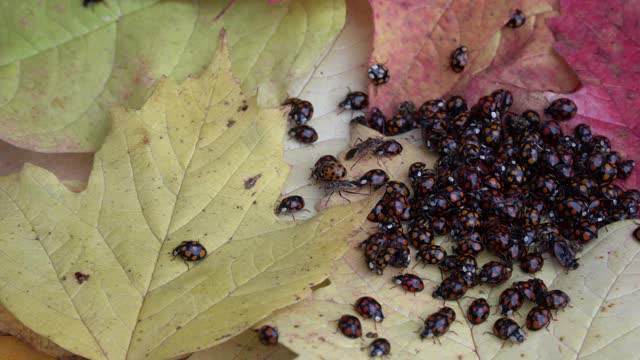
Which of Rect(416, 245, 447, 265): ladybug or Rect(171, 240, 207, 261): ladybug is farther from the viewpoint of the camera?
Rect(416, 245, 447, 265): ladybug

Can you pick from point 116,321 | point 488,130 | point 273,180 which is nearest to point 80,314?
point 116,321

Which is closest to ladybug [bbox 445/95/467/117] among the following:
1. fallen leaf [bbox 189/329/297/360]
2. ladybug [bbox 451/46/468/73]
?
ladybug [bbox 451/46/468/73]

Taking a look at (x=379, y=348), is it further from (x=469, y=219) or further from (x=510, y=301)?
(x=469, y=219)

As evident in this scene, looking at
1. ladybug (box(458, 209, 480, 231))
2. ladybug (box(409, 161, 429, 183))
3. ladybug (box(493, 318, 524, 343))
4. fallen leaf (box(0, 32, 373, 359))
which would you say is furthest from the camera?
ladybug (box(409, 161, 429, 183))

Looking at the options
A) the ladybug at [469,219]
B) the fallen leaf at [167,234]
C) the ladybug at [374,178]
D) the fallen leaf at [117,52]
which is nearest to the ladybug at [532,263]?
the ladybug at [469,219]

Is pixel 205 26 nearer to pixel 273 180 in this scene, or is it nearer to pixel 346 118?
pixel 346 118

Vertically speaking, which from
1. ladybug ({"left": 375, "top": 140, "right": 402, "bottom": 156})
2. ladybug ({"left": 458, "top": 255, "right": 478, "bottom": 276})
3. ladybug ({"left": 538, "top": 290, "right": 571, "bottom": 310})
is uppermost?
ladybug ({"left": 375, "top": 140, "right": 402, "bottom": 156})

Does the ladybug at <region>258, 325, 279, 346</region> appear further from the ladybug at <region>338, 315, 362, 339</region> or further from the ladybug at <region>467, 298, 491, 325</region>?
A: the ladybug at <region>467, 298, 491, 325</region>
